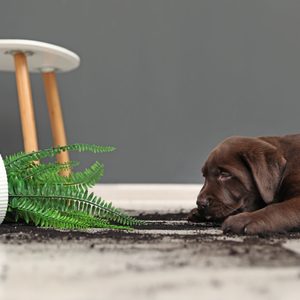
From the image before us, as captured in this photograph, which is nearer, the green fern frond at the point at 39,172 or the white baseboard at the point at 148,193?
the green fern frond at the point at 39,172

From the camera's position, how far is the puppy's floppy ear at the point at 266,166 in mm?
1708

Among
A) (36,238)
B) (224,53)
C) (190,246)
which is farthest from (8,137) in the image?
(190,246)

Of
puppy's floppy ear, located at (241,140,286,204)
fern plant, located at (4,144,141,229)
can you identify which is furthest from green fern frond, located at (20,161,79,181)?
puppy's floppy ear, located at (241,140,286,204)

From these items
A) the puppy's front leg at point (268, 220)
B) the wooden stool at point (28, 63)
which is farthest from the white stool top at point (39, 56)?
the puppy's front leg at point (268, 220)

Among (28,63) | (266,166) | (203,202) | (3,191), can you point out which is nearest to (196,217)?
(203,202)

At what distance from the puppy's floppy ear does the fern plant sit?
414 millimetres

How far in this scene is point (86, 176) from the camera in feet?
5.43

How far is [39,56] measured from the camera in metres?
2.62

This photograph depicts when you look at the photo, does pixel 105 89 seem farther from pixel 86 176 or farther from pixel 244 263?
pixel 244 263

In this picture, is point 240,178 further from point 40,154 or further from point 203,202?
point 40,154

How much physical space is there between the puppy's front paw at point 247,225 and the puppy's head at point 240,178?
0.25 metres

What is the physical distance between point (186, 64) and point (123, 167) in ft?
2.33

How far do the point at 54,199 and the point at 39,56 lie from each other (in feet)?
3.96

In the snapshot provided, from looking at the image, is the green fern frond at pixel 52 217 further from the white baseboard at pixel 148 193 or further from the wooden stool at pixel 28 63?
the white baseboard at pixel 148 193
